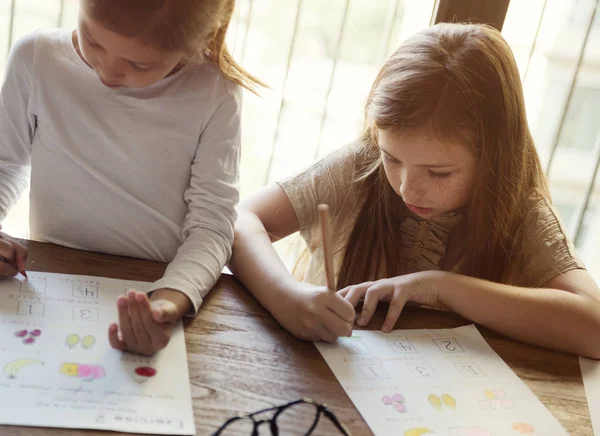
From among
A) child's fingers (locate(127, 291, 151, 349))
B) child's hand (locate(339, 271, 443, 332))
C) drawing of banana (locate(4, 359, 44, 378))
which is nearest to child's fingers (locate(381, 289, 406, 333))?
child's hand (locate(339, 271, 443, 332))

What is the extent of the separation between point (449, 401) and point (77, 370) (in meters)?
0.41

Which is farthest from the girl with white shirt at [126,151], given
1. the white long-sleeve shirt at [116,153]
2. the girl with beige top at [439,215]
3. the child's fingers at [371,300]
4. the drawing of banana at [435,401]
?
the drawing of banana at [435,401]

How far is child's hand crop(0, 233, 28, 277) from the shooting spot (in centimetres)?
76

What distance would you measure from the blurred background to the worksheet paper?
68cm

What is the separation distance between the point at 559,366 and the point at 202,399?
0.53 m

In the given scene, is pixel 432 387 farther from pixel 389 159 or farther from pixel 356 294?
pixel 389 159

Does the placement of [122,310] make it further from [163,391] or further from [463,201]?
[463,201]

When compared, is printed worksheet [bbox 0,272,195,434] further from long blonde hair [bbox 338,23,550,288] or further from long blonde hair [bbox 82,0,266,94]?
long blonde hair [bbox 338,23,550,288]


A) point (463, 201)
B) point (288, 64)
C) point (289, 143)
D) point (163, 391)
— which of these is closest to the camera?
point (163, 391)

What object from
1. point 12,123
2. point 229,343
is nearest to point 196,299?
point 229,343

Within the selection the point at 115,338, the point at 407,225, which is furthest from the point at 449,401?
the point at 407,225

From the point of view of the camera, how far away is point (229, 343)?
749 millimetres

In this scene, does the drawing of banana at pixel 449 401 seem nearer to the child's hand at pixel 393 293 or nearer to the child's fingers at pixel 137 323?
the child's hand at pixel 393 293

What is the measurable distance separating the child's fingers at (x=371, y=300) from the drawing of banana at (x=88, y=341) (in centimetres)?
36
